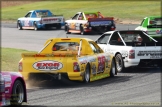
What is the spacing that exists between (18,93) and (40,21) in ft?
84.9

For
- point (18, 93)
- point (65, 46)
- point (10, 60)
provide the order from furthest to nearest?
point (10, 60) < point (65, 46) < point (18, 93)

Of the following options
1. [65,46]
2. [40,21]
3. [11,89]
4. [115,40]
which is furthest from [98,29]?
[11,89]

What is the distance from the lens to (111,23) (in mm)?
32344

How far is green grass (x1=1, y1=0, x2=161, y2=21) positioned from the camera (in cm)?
4982

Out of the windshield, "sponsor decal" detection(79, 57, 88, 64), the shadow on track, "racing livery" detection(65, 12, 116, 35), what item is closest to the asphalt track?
the shadow on track

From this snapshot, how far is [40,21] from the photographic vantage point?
120 ft

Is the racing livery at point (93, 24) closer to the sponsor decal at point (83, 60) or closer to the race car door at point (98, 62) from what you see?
the race car door at point (98, 62)

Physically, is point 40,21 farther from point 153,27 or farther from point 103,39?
point 103,39

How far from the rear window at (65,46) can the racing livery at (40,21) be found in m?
20.0

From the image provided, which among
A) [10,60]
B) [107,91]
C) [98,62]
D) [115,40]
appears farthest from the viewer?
[10,60]

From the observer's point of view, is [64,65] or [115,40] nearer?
[64,65]

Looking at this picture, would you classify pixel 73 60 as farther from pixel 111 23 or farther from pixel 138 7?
pixel 138 7

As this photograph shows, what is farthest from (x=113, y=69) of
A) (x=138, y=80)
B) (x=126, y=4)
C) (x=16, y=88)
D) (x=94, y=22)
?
(x=126, y=4)

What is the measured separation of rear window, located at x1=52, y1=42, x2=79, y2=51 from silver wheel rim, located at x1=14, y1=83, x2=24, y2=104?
18.1 feet
